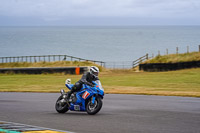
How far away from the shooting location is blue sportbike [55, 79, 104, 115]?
1169 centimetres

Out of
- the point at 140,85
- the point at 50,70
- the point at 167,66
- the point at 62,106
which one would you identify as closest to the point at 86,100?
the point at 62,106

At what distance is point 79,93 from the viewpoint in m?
12.3

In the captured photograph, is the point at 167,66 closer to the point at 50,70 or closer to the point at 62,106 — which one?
the point at 50,70

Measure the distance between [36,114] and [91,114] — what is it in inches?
83.1

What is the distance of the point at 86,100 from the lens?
12.1 metres

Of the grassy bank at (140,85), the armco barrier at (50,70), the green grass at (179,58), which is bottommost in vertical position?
the grassy bank at (140,85)

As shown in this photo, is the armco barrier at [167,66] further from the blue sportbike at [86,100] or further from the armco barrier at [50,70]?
the blue sportbike at [86,100]

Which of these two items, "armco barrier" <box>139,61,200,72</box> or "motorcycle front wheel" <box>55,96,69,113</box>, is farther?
"armco barrier" <box>139,61,200,72</box>

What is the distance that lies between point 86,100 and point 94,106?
0.39m

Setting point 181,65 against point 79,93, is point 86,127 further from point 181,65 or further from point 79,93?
point 181,65

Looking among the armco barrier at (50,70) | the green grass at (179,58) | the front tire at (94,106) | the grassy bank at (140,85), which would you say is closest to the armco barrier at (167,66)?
the green grass at (179,58)

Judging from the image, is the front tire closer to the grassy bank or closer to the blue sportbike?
the blue sportbike

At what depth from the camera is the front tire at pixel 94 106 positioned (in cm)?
1169

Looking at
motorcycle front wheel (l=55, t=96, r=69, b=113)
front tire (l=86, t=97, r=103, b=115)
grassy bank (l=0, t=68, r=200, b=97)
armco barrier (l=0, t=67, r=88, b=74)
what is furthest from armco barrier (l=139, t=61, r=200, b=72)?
front tire (l=86, t=97, r=103, b=115)
